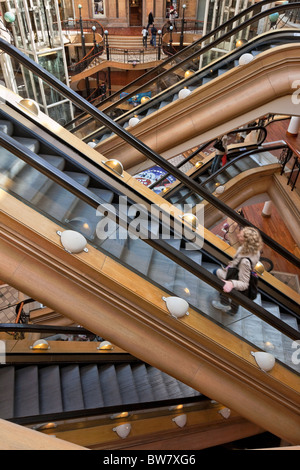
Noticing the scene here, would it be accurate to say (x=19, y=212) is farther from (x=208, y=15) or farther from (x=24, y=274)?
(x=208, y=15)

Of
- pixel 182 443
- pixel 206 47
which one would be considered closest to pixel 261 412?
pixel 182 443

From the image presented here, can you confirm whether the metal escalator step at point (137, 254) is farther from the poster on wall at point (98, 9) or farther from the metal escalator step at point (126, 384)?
the poster on wall at point (98, 9)

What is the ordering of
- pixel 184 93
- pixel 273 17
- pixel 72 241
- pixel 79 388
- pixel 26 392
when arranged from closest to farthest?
pixel 72 241 → pixel 26 392 → pixel 79 388 → pixel 273 17 → pixel 184 93

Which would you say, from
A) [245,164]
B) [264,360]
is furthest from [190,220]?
[245,164]

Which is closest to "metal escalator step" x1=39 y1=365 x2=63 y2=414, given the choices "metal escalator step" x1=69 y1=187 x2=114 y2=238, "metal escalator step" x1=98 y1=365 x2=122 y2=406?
"metal escalator step" x1=98 y1=365 x2=122 y2=406

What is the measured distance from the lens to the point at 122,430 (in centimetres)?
390

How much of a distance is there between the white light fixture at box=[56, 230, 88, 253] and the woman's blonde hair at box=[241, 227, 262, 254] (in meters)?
1.58

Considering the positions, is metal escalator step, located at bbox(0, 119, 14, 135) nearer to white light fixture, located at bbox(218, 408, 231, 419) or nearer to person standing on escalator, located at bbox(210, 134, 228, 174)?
white light fixture, located at bbox(218, 408, 231, 419)

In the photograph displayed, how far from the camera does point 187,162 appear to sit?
927cm

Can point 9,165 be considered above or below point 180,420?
Answer: above

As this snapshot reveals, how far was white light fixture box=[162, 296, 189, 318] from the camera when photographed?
127 inches

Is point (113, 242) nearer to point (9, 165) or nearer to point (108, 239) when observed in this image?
point (108, 239)

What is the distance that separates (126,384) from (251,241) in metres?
2.62

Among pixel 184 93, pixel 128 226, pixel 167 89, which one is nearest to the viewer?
pixel 128 226
